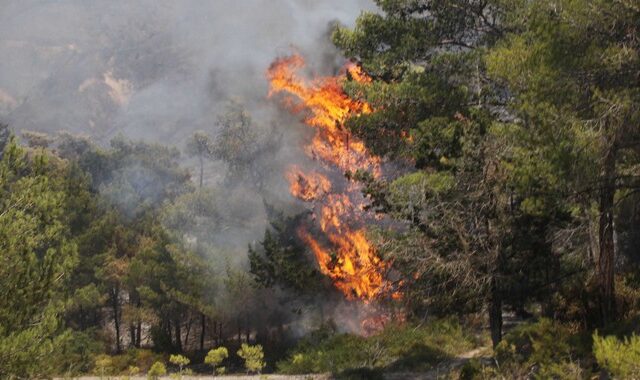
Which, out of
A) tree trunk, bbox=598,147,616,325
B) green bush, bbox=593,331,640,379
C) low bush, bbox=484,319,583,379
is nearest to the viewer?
green bush, bbox=593,331,640,379

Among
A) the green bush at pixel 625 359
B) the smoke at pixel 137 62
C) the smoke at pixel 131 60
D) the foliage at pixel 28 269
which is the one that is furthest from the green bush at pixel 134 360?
the smoke at pixel 131 60

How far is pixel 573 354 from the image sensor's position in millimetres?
9906

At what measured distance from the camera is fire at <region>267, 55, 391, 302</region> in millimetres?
26328

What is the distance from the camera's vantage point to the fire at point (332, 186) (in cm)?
2633

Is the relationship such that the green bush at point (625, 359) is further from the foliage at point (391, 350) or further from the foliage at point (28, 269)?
the foliage at point (391, 350)

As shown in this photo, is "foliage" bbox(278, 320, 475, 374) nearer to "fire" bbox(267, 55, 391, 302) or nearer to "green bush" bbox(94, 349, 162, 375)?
"fire" bbox(267, 55, 391, 302)

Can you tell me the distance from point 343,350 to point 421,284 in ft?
29.9

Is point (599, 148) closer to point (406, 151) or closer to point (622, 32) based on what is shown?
point (622, 32)

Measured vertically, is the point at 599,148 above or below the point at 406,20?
below

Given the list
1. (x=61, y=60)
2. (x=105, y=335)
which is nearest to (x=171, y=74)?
(x=61, y=60)

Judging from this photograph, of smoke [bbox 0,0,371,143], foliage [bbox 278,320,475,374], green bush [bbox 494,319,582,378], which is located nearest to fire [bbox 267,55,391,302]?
foliage [bbox 278,320,475,374]

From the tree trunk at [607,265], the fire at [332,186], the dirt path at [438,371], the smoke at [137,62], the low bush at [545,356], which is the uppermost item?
the smoke at [137,62]

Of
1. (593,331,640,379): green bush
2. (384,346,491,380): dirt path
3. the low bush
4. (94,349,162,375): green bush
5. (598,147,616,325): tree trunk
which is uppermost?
(598,147,616,325): tree trunk

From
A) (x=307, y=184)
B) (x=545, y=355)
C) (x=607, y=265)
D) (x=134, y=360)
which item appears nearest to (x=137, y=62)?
(x=307, y=184)
